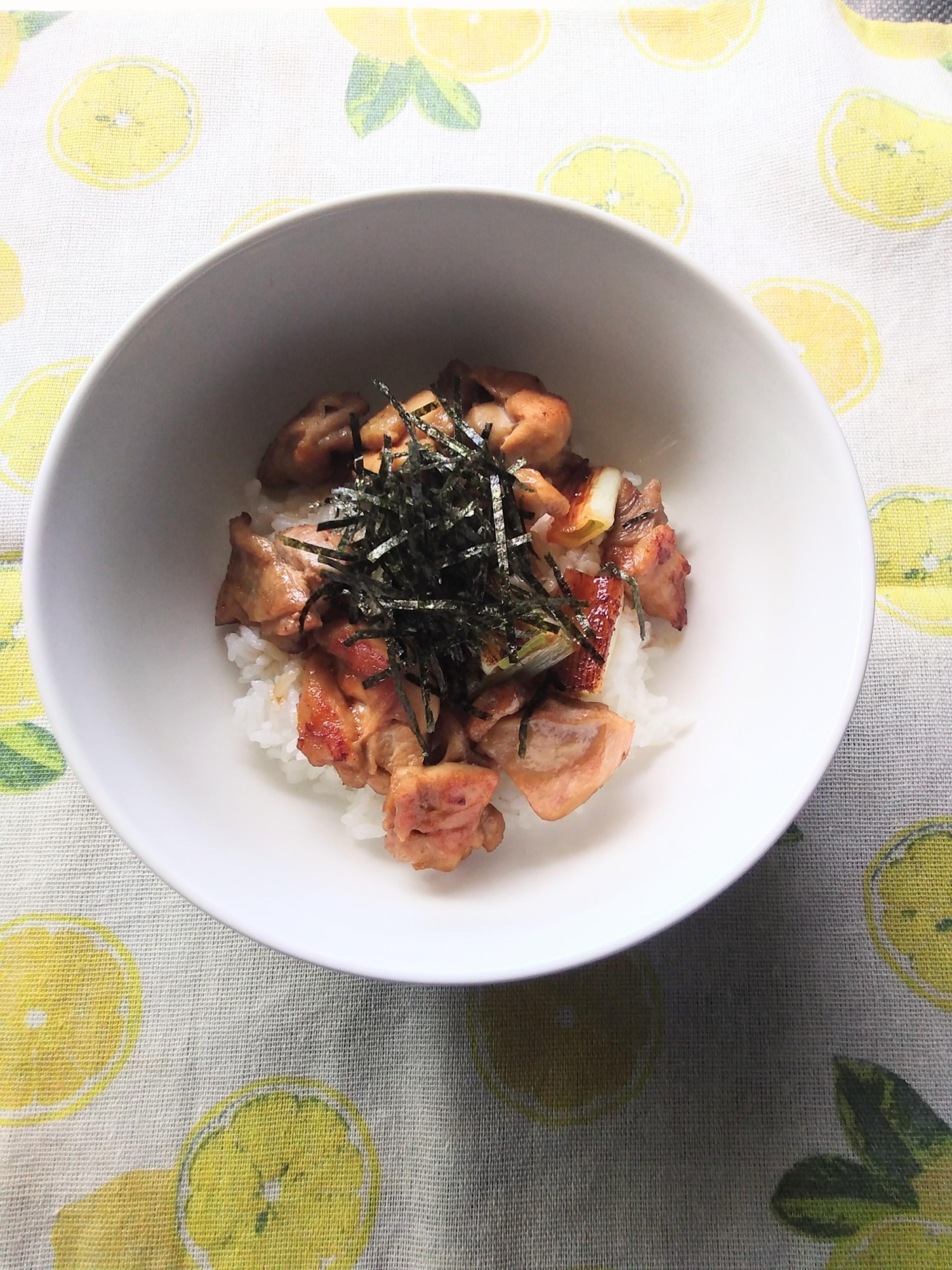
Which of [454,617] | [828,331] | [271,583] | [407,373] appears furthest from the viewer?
[828,331]

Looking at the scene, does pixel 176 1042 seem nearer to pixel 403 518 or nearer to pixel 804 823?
pixel 403 518

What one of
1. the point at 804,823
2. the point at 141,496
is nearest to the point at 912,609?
the point at 804,823

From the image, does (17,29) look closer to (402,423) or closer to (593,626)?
(402,423)

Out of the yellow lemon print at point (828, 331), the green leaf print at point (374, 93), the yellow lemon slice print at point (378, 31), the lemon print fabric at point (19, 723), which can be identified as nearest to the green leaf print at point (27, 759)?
the lemon print fabric at point (19, 723)

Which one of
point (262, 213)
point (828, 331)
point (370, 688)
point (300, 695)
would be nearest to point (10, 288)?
point (262, 213)

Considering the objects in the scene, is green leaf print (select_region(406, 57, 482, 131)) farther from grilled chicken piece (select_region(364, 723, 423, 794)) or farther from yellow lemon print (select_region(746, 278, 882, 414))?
grilled chicken piece (select_region(364, 723, 423, 794))

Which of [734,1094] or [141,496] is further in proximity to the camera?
[734,1094]

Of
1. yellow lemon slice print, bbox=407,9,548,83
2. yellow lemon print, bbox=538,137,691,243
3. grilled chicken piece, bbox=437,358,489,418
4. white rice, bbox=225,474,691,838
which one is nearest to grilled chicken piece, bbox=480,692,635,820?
white rice, bbox=225,474,691,838

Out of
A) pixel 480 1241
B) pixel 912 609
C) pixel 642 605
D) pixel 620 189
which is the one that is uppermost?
pixel 620 189
